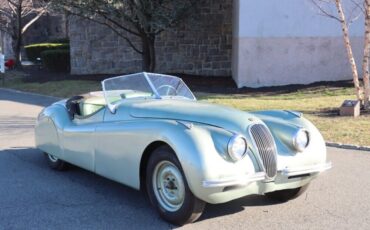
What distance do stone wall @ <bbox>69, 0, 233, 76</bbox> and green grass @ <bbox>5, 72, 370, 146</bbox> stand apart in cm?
293

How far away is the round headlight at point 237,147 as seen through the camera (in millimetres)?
4555

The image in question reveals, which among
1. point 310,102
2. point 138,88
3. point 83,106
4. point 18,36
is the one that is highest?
point 18,36

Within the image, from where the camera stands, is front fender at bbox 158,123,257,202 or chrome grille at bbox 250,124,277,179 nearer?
front fender at bbox 158,123,257,202

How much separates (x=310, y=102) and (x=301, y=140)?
27.7 ft

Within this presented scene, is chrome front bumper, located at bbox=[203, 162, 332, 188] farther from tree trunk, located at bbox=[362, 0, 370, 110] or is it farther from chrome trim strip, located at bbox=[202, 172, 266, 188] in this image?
tree trunk, located at bbox=[362, 0, 370, 110]

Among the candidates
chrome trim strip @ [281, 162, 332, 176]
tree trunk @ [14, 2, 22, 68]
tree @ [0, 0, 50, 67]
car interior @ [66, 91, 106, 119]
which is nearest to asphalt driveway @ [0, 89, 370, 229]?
chrome trim strip @ [281, 162, 332, 176]

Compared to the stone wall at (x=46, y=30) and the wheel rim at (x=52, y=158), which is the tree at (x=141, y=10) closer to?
the wheel rim at (x=52, y=158)

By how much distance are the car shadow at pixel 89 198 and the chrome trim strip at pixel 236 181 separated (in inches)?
25.4

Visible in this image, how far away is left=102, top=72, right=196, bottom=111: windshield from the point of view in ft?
19.9

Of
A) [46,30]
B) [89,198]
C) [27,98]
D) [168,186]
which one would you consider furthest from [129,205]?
[46,30]

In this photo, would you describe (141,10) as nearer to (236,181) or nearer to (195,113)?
(195,113)

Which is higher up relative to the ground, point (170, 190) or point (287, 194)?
point (170, 190)

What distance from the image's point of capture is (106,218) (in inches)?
198

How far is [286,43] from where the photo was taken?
16625 mm
